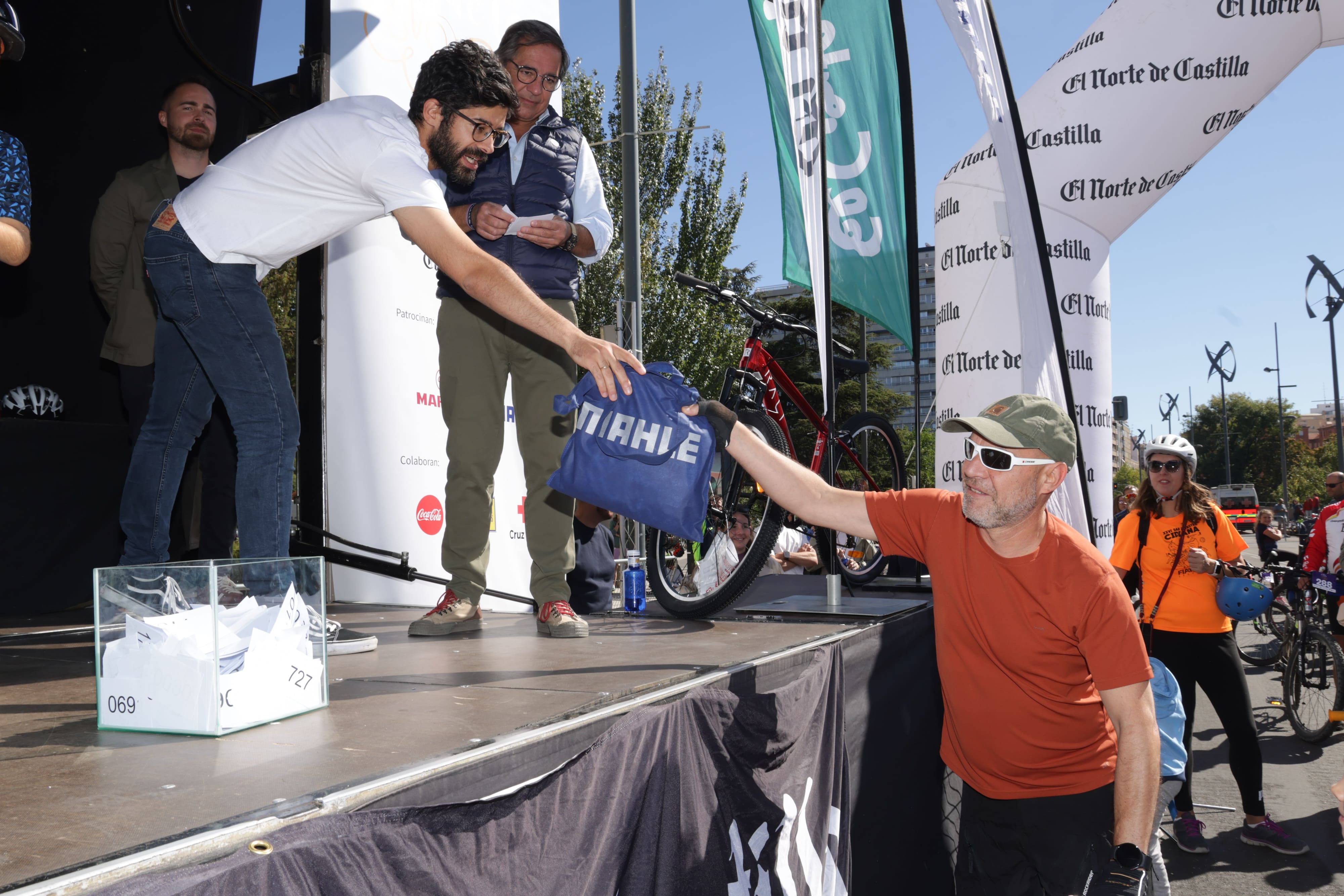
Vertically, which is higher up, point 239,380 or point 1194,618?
point 239,380

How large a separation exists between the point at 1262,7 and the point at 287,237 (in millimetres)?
5698

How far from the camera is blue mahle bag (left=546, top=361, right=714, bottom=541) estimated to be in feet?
8.54

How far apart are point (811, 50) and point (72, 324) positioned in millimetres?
4100

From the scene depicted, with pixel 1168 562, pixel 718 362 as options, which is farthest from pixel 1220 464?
pixel 1168 562

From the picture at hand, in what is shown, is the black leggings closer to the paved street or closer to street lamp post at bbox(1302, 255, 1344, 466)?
the paved street

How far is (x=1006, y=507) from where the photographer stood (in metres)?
2.59

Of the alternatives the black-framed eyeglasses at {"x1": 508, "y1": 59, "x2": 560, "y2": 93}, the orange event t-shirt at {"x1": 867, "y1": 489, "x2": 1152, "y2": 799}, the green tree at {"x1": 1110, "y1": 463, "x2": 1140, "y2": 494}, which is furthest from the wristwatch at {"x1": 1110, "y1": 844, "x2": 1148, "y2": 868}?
the green tree at {"x1": 1110, "y1": 463, "x2": 1140, "y2": 494}

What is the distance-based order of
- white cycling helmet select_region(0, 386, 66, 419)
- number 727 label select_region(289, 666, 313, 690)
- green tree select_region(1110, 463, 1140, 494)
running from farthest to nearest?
green tree select_region(1110, 463, 1140, 494), white cycling helmet select_region(0, 386, 66, 419), number 727 label select_region(289, 666, 313, 690)

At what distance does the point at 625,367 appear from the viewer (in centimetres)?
269

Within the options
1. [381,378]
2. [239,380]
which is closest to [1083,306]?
[381,378]

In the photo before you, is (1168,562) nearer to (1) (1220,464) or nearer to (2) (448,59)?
(2) (448,59)

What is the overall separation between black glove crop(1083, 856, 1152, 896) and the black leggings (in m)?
2.62

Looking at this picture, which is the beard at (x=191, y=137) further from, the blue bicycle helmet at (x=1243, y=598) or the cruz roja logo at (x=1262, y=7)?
the cruz roja logo at (x=1262, y=7)

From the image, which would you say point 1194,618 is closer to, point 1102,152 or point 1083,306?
point 1083,306
